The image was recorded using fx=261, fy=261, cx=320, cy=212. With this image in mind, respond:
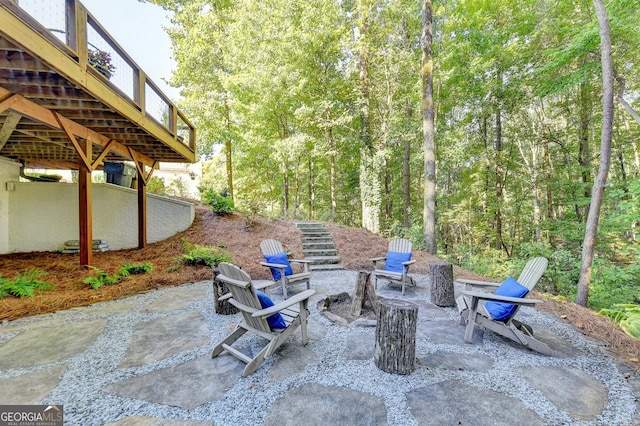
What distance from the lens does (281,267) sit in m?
4.17

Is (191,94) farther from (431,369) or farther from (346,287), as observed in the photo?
(431,369)

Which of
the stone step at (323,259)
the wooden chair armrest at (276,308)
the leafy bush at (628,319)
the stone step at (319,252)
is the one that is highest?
the wooden chair armrest at (276,308)

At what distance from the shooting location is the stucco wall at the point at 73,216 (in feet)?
21.1

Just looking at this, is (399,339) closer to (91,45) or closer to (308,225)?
(91,45)

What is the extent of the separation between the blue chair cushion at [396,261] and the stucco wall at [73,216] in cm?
590

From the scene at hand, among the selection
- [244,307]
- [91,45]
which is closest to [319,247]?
[244,307]

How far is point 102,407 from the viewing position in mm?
1826

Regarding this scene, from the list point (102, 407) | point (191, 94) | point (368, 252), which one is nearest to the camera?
point (102, 407)

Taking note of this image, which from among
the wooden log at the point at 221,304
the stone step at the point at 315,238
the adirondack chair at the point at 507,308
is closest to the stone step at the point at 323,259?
the stone step at the point at 315,238

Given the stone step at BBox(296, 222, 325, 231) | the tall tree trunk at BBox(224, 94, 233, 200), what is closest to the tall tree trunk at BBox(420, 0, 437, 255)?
the stone step at BBox(296, 222, 325, 231)

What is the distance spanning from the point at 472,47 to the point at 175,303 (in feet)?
37.2

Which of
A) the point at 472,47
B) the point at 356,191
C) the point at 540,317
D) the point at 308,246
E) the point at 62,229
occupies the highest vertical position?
the point at 472,47

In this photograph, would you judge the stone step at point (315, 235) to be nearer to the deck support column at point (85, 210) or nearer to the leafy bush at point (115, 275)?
the leafy bush at point (115, 275)

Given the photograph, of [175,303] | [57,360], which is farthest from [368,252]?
[57,360]
